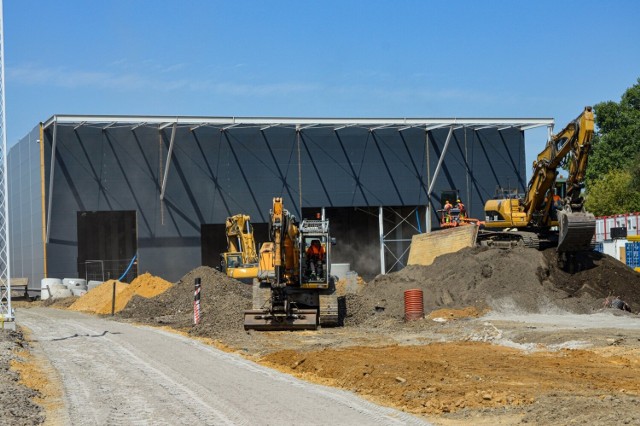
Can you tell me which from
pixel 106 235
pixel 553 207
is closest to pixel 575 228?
pixel 553 207

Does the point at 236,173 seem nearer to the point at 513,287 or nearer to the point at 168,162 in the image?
→ the point at 168,162

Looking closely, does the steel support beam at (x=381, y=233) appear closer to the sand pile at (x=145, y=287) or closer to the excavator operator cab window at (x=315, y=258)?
the sand pile at (x=145, y=287)

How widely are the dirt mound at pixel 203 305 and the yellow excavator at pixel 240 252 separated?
425 centimetres

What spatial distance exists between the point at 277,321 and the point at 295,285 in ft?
4.12

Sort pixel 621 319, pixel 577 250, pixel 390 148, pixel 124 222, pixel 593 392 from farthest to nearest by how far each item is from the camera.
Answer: pixel 124 222 < pixel 390 148 < pixel 577 250 < pixel 621 319 < pixel 593 392

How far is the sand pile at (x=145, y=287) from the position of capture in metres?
Result: 43.2

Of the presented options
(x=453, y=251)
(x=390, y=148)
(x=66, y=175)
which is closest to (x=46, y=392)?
(x=453, y=251)

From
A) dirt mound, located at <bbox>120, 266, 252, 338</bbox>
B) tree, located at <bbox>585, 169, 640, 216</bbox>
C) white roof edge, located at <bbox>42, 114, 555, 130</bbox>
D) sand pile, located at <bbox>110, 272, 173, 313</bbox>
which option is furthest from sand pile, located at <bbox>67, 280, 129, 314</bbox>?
tree, located at <bbox>585, 169, 640, 216</bbox>

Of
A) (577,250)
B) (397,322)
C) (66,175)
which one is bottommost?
(397,322)

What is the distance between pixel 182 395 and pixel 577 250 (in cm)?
2164

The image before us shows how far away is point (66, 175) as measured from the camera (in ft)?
157

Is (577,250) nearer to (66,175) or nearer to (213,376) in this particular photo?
(213,376)

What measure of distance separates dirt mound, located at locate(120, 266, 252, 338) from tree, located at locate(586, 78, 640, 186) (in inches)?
2115

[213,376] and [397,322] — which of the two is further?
[397,322]
